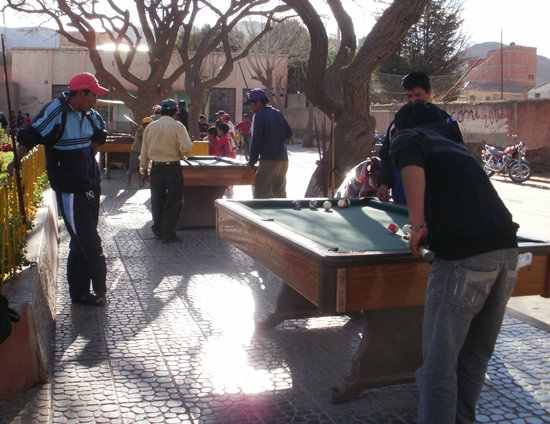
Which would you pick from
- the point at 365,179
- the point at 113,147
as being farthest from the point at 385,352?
the point at 113,147

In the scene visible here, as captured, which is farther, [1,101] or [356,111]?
[1,101]

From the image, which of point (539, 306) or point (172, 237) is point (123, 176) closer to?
point (172, 237)

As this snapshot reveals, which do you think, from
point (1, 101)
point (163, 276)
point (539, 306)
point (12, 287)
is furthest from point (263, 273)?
point (1, 101)

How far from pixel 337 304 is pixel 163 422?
118 cm

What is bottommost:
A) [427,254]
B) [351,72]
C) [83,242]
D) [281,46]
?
[83,242]

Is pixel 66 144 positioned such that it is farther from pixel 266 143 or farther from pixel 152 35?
pixel 152 35

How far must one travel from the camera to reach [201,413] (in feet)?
12.6

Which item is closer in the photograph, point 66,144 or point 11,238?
point 11,238

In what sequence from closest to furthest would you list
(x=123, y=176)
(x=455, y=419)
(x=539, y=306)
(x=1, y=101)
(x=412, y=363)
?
(x=455, y=419) → (x=412, y=363) → (x=539, y=306) → (x=123, y=176) → (x=1, y=101)

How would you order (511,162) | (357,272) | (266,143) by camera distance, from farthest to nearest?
1. (511,162)
2. (266,143)
3. (357,272)

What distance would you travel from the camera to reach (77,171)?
5637 mm

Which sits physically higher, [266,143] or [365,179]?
[266,143]

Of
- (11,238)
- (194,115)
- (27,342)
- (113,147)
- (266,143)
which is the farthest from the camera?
(194,115)

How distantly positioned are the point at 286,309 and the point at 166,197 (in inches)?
161
